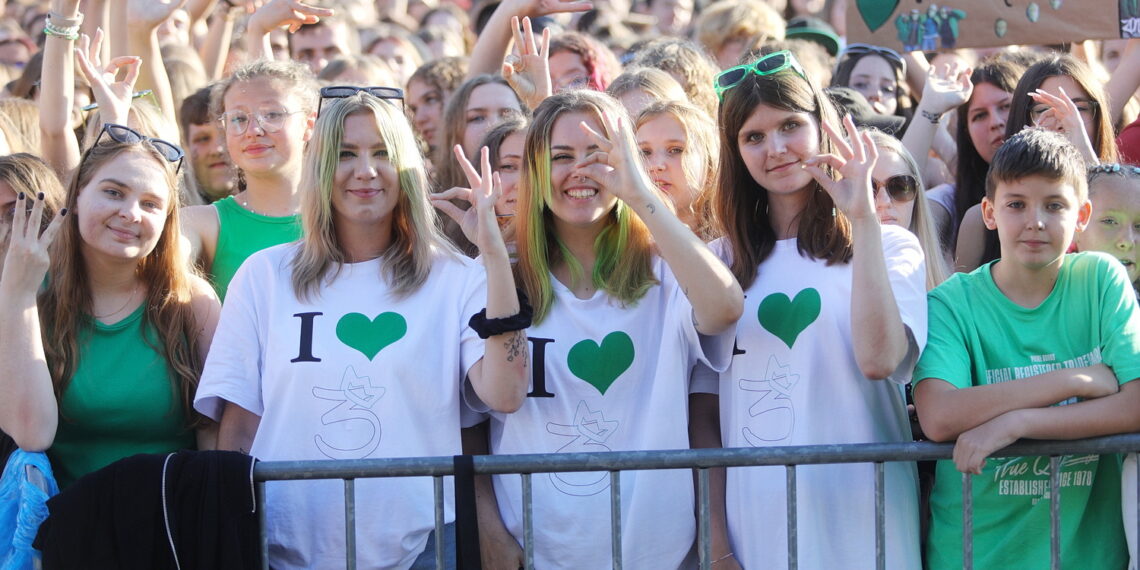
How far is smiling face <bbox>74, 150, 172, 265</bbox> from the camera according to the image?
148 inches

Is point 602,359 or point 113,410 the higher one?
point 602,359

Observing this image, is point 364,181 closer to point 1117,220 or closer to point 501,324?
point 501,324

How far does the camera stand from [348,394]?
348 cm

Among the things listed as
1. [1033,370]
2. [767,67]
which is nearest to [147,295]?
[767,67]

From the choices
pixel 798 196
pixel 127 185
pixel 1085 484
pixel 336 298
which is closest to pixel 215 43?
pixel 127 185

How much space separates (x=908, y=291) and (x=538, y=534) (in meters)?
1.22

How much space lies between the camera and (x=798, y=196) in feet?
12.0

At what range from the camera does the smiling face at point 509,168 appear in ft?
14.7

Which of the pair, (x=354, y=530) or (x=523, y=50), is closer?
(x=354, y=530)

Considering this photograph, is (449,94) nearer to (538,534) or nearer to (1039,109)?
(1039,109)

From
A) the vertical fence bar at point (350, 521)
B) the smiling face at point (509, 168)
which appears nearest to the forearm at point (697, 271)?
the vertical fence bar at point (350, 521)

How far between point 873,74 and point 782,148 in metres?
2.79

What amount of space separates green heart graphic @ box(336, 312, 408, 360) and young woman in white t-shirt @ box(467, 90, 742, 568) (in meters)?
0.38

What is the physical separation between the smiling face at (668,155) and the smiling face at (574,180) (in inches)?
25.5
